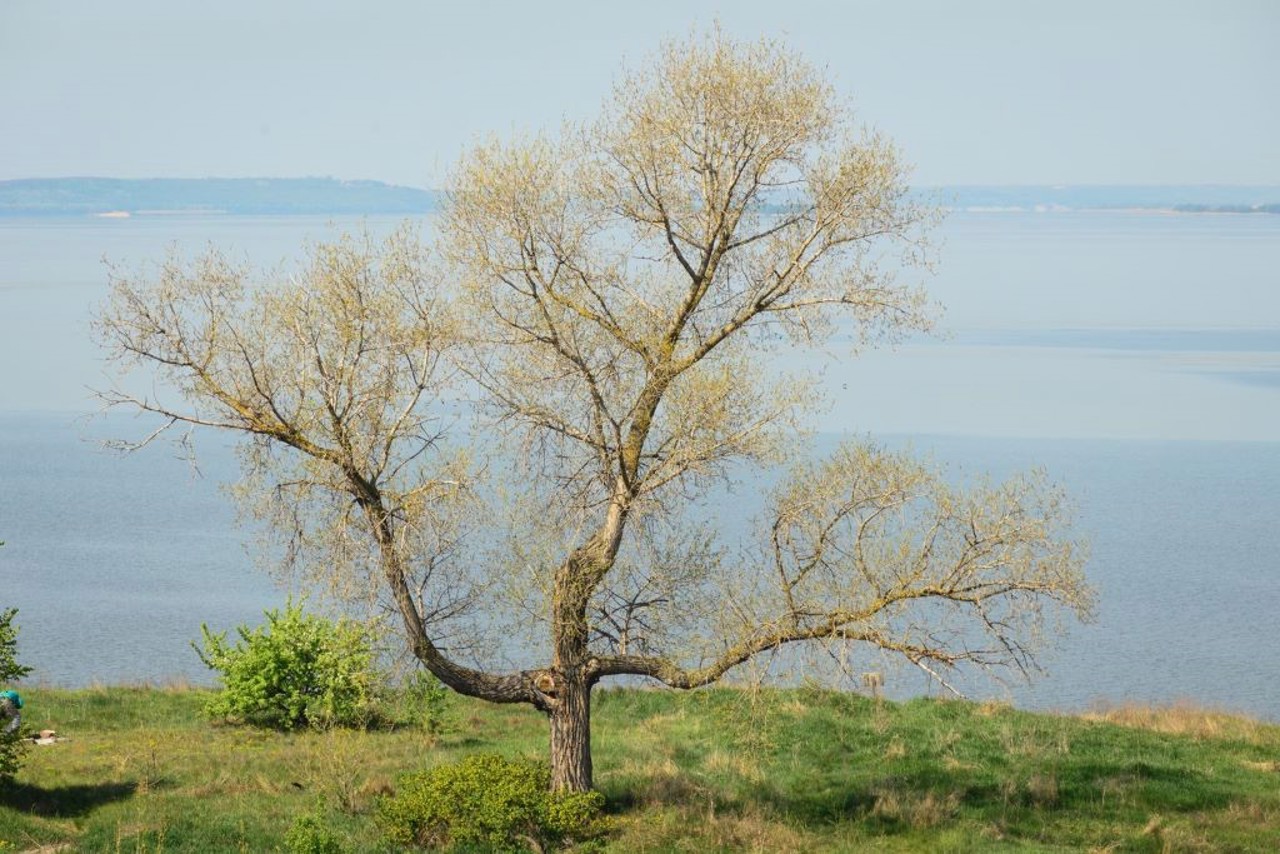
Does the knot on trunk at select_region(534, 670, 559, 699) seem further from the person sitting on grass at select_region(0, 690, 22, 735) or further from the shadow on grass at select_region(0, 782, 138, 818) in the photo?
the person sitting on grass at select_region(0, 690, 22, 735)

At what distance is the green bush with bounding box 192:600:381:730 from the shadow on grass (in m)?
5.46

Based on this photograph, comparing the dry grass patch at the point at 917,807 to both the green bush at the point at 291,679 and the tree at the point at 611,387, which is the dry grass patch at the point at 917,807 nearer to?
the tree at the point at 611,387

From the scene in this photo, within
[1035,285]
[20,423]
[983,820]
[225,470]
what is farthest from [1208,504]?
[1035,285]

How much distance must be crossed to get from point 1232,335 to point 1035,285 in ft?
190

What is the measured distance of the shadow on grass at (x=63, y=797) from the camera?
68.5ft

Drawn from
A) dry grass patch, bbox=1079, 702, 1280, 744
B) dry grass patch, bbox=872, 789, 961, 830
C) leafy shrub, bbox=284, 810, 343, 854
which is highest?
leafy shrub, bbox=284, 810, 343, 854

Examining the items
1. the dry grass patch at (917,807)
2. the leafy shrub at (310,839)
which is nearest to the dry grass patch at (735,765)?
the dry grass patch at (917,807)

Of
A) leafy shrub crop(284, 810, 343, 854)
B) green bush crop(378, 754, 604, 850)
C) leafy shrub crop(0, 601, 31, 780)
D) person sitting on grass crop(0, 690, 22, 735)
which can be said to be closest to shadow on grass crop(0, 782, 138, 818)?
leafy shrub crop(0, 601, 31, 780)

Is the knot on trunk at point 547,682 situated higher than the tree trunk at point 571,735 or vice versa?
the knot on trunk at point 547,682

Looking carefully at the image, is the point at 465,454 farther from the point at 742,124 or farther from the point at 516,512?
the point at 742,124

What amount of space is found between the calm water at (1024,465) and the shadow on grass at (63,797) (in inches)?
218

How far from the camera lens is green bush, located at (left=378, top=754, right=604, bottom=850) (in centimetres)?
2023

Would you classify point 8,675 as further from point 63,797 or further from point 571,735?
point 571,735

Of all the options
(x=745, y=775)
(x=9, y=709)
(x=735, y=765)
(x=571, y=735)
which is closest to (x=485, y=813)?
(x=571, y=735)
